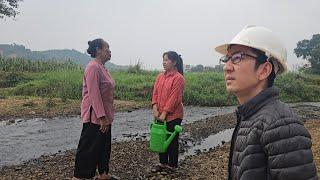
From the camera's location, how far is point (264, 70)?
2115 millimetres

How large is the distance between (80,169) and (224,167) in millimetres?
3203

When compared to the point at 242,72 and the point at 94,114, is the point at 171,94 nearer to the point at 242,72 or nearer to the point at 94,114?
the point at 94,114

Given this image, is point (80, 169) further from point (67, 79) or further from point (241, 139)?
point (67, 79)

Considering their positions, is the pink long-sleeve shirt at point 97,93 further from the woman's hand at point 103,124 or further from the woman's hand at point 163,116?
the woman's hand at point 163,116

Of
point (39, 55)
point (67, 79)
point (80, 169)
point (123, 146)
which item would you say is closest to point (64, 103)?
point (67, 79)

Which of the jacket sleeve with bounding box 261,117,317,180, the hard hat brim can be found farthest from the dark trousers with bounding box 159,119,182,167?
the jacket sleeve with bounding box 261,117,317,180

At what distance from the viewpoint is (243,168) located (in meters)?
1.95

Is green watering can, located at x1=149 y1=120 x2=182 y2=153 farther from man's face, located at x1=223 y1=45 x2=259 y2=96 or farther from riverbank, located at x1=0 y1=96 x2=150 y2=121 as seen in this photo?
riverbank, located at x1=0 y1=96 x2=150 y2=121

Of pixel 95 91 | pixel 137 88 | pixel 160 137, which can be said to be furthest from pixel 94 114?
pixel 137 88

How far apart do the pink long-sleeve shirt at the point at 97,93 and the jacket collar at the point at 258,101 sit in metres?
3.47

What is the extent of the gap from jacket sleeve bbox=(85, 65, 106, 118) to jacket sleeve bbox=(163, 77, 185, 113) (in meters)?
1.36

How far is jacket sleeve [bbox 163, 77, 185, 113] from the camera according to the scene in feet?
21.0

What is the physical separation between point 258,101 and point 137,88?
1975 cm

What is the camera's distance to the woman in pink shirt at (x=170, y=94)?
6.41 meters
